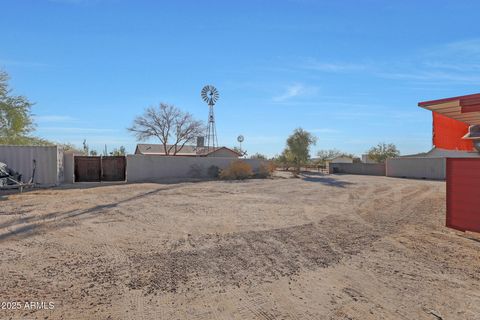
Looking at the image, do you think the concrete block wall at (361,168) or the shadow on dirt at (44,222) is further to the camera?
the concrete block wall at (361,168)

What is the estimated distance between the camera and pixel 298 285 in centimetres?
450

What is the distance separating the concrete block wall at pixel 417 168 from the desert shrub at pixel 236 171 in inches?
726

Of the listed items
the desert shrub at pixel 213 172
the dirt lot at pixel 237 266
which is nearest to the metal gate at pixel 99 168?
the desert shrub at pixel 213 172

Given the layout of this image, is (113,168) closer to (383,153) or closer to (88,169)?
(88,169)

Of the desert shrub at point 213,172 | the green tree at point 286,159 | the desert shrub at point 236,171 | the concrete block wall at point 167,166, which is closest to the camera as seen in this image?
the concrete block wall at point 167,166

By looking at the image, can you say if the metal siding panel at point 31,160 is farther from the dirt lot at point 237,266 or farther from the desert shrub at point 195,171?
the desert shrub at point 195,171

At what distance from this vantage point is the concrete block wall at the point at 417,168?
32.3 meters

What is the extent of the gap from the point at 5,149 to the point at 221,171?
49.9 feet

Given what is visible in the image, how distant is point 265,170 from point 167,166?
9686mm

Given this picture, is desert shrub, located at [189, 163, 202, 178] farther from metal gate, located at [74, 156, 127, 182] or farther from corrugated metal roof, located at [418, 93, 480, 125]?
corrugated metal roof, located at [418, 93, 480, 125]

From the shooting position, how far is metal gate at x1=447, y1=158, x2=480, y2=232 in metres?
6.86

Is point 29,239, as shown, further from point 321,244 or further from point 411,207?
point 411,207

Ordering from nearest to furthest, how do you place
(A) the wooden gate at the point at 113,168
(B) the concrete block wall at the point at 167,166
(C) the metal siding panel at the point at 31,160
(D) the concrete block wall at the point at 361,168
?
(C) the metal siding panel at the point at 31,160
(A) the wooden gate at the point at 113,168
(B) the concrete block wall at the point at 167,166
(D) the concrete block wall at the point at 361,168

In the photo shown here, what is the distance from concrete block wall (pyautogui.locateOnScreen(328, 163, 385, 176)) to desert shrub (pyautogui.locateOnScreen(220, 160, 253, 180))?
19501 millimetres
